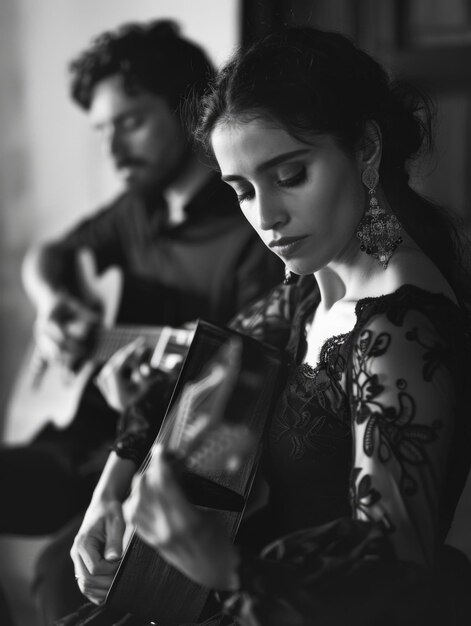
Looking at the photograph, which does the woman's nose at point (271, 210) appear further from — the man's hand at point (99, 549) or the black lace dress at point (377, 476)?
the man's hand at point (99, 549)

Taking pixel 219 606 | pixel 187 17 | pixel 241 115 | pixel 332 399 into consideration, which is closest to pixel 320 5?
pixel 187 17

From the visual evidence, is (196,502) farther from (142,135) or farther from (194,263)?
(142,135)

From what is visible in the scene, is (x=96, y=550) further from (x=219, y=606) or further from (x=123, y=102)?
(x=123, y=102)

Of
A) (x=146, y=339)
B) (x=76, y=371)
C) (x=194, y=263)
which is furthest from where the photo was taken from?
(x=76, y=371)

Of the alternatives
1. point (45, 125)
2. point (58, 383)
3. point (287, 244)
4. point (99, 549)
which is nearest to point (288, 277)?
point (287, 244)

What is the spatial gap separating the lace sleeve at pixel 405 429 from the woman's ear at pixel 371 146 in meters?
0.21

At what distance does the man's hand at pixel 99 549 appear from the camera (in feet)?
3.36

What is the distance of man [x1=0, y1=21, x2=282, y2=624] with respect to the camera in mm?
1751

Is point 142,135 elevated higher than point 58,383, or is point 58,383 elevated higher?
point 142,135

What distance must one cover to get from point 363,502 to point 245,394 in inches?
10.2

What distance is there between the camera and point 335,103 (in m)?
0.91

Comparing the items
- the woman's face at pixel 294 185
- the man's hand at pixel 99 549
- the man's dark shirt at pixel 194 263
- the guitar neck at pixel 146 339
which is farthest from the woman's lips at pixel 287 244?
the man's dark shirt at pixel 194 263

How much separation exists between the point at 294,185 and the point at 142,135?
1.06 meters

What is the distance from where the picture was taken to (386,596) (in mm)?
738
